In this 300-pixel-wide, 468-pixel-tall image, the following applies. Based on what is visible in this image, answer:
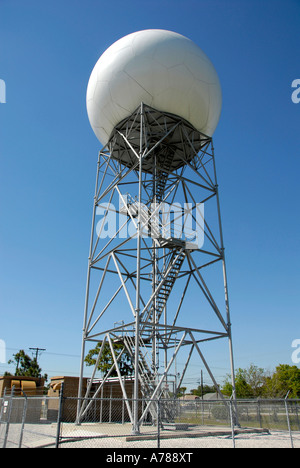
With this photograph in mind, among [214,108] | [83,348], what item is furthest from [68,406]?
[214,108]

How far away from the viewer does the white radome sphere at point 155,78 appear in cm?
1579

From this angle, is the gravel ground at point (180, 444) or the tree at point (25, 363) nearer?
the gravel ground at point (180, 444)

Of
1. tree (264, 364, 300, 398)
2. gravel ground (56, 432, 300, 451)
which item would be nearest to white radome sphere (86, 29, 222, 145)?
gravel ground (56, 432, 300, 451)

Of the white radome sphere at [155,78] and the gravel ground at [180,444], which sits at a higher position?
the white radome sphere at [155,78]

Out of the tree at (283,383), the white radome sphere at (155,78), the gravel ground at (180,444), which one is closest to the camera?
the gravel ground at (180,444)

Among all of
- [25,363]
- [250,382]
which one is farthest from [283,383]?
[25,363]

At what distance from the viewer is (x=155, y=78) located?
1573 cm

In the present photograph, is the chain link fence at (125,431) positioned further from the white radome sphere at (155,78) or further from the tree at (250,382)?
the tree at (250,382)

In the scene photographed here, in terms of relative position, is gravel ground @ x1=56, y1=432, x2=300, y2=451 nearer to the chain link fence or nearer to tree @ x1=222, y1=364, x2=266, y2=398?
the chain link fence

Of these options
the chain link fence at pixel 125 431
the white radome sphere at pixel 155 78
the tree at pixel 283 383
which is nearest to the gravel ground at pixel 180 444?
the chain link fence at pixel 125 431

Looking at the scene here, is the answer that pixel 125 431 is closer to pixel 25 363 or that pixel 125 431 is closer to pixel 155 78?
pixel 155 78
